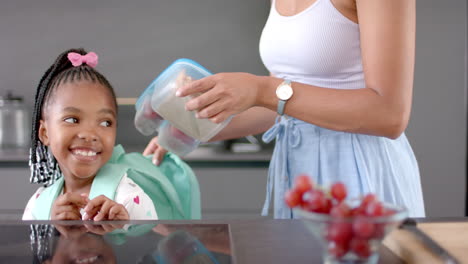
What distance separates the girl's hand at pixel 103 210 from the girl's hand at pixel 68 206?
3cm

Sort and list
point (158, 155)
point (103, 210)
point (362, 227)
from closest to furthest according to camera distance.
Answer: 1. point (362, 227)
2. point (103, 210)
3. point (158, 155)

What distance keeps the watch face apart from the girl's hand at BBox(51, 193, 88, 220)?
1.47 feet

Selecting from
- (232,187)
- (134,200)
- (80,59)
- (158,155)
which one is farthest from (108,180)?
(232,187)

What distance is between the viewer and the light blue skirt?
1189mm

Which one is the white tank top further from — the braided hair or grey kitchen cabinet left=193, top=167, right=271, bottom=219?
grey kitchen cabinet left=193, top=167, right=271, bottom=219

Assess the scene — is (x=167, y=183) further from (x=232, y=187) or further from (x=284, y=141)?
(x=232, y=187)

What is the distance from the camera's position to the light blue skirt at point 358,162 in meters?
1.19

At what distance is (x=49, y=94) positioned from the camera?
1.31 meters

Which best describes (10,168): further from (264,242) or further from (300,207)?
(300,207)

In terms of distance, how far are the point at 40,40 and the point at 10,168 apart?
837mm

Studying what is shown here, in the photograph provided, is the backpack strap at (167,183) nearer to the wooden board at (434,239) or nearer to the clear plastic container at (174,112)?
the clear plastic container at (174,112)

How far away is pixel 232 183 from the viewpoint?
2.57m

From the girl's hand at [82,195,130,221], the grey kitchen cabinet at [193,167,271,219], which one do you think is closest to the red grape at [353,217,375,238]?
the girl's hand at [82,195,130,221]

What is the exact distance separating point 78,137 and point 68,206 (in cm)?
22
